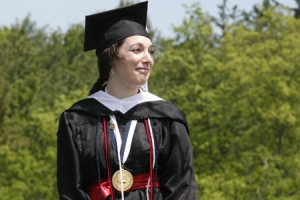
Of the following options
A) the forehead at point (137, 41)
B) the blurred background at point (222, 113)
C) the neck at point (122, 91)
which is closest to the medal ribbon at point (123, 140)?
the neck at point (122, 91)

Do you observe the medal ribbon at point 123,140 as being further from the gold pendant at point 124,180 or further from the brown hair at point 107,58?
the brown hair at point 107,58

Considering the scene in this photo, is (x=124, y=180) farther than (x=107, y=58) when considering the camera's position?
No

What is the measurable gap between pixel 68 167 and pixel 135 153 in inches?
15.0

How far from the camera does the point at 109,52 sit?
619cm

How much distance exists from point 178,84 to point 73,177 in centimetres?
3517

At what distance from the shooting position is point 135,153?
6.00 metres

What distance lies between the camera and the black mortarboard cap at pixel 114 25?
622 centimetres

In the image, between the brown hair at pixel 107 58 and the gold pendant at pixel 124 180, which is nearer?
the gold pendant at pixel 124 180

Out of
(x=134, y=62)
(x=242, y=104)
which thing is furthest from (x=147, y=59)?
(x=242, y=104)

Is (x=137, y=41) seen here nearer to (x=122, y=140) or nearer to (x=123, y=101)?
(x=123, y=101)

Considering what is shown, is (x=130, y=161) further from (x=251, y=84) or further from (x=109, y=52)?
(x=251, y=84)

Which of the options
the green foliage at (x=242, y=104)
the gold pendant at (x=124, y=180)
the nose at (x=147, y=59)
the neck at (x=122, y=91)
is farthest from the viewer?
the green foliage at (x=242, y=104)

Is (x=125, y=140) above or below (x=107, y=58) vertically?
below

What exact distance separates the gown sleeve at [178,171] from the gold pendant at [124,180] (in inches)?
7.6
